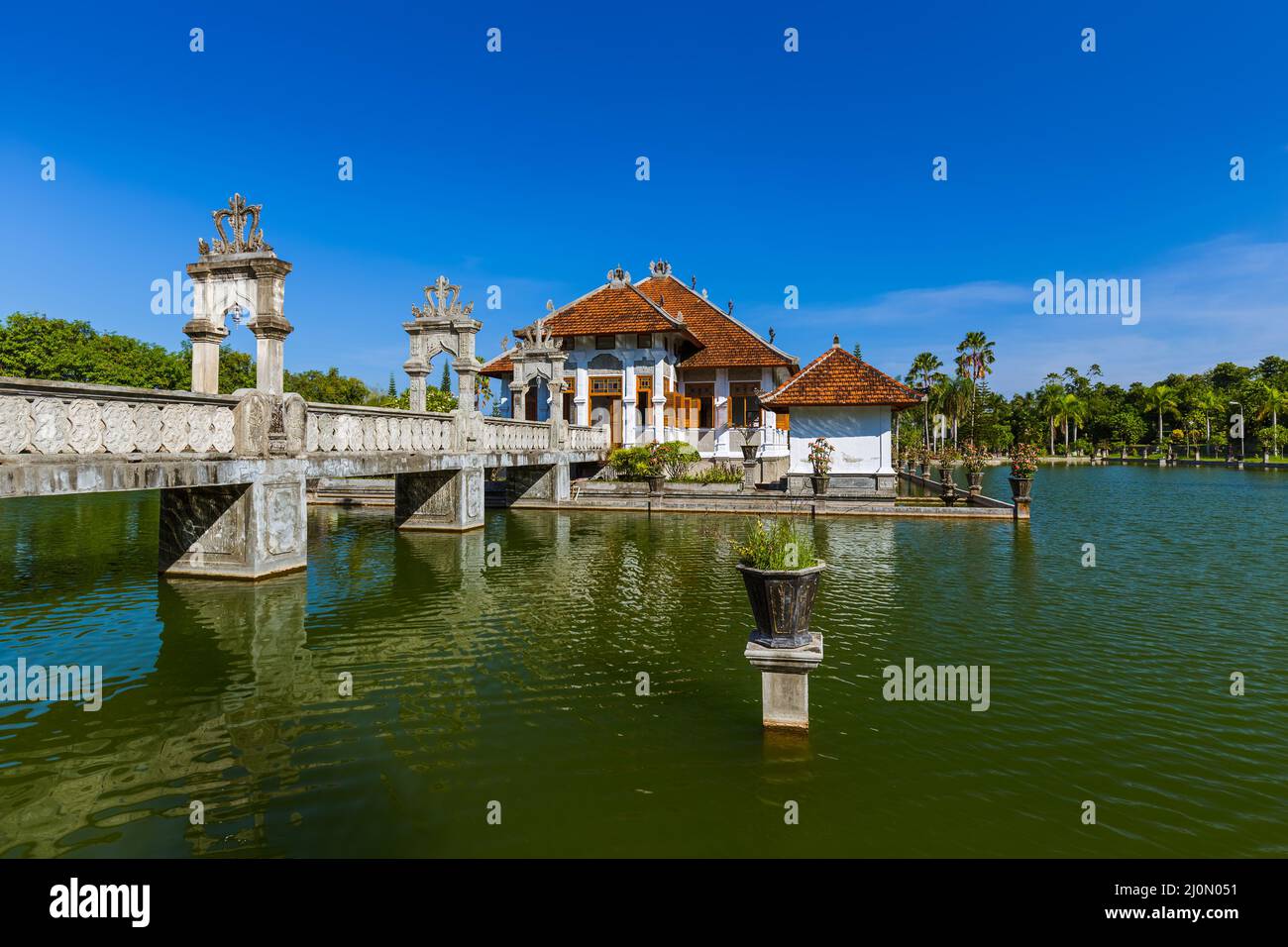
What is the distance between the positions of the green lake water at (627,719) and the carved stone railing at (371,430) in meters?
2.94

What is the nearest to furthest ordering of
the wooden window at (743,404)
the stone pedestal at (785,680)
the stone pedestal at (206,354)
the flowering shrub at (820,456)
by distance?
1. the stone pedestal at (785,680)
2. the stone pedestal at (206,354)
3. the flowering shrub at (820,456)
4. the wooden window at (743,404)

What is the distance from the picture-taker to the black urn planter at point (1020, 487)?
21128mm

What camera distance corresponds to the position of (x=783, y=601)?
20.1ft

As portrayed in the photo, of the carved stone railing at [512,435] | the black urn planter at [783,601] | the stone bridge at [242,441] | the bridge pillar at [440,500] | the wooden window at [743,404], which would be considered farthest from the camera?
the wooden window at [743,404]

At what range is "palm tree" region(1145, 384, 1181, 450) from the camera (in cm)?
7844

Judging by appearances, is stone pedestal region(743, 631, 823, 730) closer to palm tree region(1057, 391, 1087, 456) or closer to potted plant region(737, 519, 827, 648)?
potted plant region(737, 519, 827, 648)

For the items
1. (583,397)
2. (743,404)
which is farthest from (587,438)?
(743,404)

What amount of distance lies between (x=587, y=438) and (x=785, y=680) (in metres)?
24.2

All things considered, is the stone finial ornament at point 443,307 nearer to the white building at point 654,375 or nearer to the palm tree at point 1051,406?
the white building at point 654,375

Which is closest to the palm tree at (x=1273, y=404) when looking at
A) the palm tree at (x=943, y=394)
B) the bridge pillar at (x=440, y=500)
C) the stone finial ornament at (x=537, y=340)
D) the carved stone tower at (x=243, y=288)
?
the palm tree at (x=943, y=394)

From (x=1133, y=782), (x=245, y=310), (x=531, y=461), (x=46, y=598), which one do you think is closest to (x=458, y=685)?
(x=1133, y=782)

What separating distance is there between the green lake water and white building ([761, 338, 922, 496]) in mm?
13149

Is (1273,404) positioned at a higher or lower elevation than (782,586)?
higher

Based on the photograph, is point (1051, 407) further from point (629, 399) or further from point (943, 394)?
point (629, 399)
